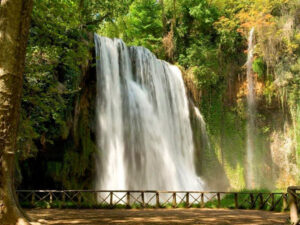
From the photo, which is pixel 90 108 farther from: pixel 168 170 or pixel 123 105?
pixel 168 170

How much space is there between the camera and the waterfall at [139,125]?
16.6 m

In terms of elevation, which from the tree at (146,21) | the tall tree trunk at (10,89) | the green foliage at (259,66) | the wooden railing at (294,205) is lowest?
the wooden railing at (294,205)

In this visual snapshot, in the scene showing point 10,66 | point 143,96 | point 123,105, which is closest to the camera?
point 10,66

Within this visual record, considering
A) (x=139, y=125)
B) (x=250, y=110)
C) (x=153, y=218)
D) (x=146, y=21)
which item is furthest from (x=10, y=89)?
(x=146, y=21)

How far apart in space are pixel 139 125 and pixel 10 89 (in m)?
12.8

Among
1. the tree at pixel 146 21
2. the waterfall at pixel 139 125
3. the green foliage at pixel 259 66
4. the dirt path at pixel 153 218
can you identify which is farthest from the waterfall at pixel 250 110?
the dirt path at pixel 153 218

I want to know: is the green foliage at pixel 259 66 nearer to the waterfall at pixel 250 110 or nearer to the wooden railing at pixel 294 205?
the waterfall at pixel 250 110

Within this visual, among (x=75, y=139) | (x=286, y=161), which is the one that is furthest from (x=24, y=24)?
(x=286, y=161)

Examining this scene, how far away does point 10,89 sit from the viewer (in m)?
5.37

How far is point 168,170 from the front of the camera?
18125mm

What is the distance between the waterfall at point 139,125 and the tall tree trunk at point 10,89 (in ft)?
35.2

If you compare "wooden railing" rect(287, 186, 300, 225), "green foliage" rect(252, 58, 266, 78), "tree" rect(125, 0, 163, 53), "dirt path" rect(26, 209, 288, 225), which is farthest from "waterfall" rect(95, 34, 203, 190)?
"wooden railing" rect(287, 186, 300, 225)

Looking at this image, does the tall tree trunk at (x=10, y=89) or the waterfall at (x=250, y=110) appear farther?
the waterfall at (x=250, y=110)

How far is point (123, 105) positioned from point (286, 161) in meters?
13.6
